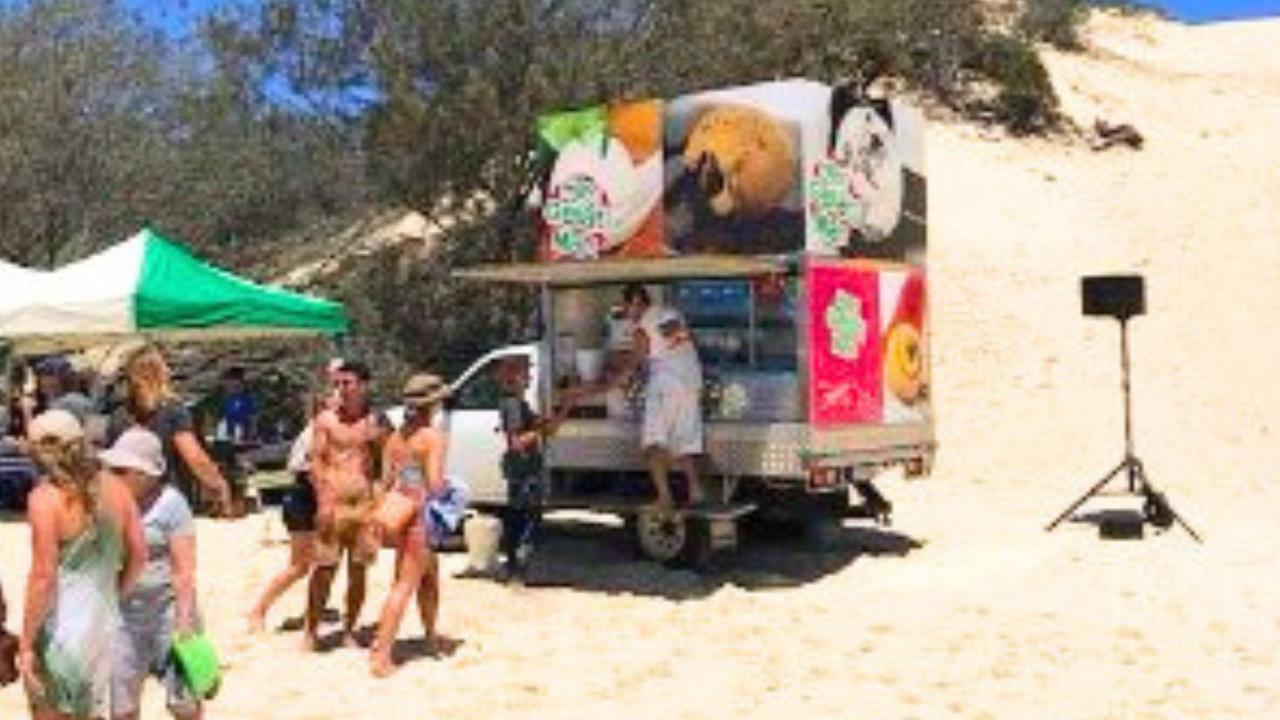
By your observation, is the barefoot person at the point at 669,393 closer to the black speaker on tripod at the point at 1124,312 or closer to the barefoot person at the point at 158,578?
the black speaker on tripod at the point at 1124,312

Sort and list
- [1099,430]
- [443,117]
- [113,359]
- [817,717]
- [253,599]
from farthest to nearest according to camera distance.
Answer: [113,359]
[443,117]
[1099,430]
[253,599]
[817,717]

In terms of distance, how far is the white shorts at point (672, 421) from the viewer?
12.5 metres

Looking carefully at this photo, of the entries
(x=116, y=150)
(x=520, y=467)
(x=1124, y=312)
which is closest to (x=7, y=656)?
(x=520, y=467)

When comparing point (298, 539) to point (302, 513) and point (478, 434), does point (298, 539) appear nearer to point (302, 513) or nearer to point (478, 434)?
point (302, 513)

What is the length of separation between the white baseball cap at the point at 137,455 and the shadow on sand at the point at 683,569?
19.8 feet

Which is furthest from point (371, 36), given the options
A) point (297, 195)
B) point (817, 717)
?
point (817, 717)

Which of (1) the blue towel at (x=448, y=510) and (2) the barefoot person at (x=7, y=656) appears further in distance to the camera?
(1) the blue towel at (x=448, y=510)

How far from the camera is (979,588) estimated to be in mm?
12266

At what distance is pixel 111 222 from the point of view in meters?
31.5

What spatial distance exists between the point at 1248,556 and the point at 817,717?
545cm

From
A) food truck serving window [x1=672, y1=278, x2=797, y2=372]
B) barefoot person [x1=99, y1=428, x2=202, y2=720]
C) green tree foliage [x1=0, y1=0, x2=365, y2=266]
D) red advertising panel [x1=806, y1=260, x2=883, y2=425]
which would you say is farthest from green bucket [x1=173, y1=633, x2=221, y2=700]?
green tree foliage [x1=0, y1=0, x2=365, y2=266]

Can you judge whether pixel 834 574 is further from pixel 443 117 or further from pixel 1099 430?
pixel 443 117

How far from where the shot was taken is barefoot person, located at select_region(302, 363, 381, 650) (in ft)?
32.5

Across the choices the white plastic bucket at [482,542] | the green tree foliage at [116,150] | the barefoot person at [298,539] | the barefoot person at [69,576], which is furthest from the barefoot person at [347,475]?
the green tree foliage at [116,150]
